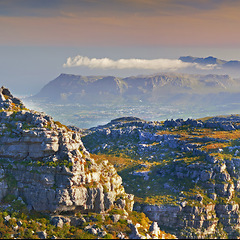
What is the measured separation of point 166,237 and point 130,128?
8289 cm

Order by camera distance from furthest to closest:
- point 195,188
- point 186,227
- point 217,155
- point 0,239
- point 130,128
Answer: point 130,128 < point 217,155 < point 195,188 < point 186,227 < point 0,239

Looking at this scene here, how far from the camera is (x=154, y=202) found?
10244 cm

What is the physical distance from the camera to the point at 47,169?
261ft

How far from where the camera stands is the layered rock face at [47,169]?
7875 cm

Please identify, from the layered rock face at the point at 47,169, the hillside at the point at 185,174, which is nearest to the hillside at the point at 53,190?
the layered rock face at the point at 47,169

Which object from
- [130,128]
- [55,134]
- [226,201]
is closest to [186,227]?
[226,201]

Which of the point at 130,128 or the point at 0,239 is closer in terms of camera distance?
the point at 0,239

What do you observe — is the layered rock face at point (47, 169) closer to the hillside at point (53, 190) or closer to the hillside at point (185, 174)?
the hillside at point (53, 190)

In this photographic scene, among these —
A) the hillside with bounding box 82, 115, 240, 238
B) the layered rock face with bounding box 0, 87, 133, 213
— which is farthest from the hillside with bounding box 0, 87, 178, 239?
the hillside with bounding box 82, 115, 240, 238

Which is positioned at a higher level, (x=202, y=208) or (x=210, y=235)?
(x=202, y=208)

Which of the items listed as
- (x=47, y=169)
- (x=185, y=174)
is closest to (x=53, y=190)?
(x=47, y=169)

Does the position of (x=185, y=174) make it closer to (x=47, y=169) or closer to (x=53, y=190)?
(x=53, y=190)

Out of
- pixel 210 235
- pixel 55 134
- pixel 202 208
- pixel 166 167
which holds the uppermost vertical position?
pixel 55 134

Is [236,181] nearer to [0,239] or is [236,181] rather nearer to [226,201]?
[226,201]
